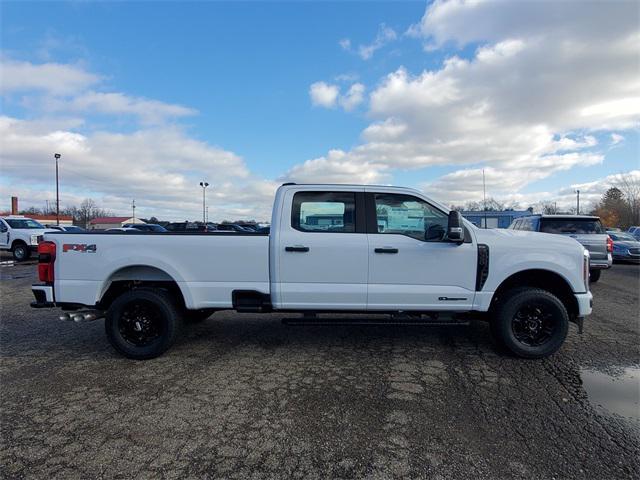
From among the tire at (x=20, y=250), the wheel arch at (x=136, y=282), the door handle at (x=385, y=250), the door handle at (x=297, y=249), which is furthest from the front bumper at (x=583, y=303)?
the tire at (x=20, y=250)

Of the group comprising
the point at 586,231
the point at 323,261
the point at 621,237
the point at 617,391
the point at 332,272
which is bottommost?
the point at 617,391

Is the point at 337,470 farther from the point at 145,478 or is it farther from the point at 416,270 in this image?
the point at 416,270

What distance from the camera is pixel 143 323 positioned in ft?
15.3

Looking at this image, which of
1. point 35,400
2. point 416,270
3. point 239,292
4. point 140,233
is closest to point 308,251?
point 239,292

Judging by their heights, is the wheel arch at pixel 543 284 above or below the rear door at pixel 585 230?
below

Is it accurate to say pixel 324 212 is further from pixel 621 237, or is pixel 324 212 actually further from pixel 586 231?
pixel 621 237

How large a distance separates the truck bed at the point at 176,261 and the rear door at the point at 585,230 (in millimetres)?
8627

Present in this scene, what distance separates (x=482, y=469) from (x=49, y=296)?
4.90 m

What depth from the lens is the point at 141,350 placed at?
4578 mm

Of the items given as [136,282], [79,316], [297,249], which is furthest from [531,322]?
[79,316]

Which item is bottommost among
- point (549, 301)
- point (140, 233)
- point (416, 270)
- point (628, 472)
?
point (628, 472)

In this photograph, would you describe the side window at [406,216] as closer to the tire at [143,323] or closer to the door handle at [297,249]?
the door handle at [297,249]

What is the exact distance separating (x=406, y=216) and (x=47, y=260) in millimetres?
4390

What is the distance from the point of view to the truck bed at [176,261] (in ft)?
14.8
